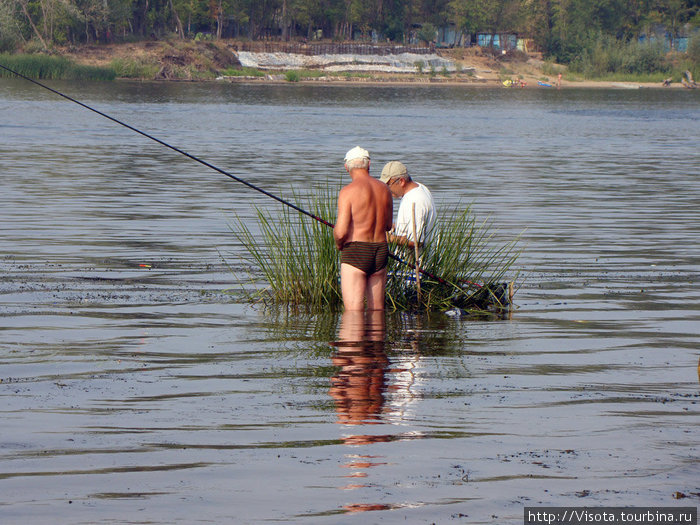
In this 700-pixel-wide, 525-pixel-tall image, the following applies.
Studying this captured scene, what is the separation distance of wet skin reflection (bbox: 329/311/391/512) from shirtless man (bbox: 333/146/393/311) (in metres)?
0.40

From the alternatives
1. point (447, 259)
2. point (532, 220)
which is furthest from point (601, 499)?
point (532, 220)

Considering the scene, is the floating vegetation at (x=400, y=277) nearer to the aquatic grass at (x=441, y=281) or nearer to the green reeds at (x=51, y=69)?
the aquatic grass at (x=441, y=281)

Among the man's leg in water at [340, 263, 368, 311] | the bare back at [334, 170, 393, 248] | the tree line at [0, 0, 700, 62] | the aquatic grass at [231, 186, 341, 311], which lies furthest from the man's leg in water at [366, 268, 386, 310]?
the tree line at [0, 0, 700, 62]

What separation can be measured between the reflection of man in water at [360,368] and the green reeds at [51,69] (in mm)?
67528

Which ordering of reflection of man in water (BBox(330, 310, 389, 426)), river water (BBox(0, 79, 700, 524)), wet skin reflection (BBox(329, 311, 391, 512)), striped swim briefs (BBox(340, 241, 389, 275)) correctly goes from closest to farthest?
river water (BBox(0, 79, 700, 524)), wet skin reflection (BBox(329, 311, 391, 512)), reflection of man in water (BBox(330, 310, 389, 426)), striped swim briefs (BBox(340, 241, 389, 275))

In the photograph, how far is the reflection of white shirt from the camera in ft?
33.0

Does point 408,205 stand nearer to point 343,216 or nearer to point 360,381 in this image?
point 343,216

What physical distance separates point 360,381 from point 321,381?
Result: 0.26 meters

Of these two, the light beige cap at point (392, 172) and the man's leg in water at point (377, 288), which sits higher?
the light beige cap at point (392, 172)

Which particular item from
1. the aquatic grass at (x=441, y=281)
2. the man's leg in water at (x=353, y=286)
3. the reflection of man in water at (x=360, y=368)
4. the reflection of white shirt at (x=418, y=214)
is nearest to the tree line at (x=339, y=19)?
the aquatic grass at (x=441, y=281)

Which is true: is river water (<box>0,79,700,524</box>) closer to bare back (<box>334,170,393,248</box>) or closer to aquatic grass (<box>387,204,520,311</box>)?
aquatic grass (<box>387,204,520,311</box>)

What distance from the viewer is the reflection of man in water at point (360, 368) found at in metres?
6.96

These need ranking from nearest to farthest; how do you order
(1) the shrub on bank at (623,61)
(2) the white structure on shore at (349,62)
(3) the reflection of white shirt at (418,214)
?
(3) the reflection of white shirt at (418,214) → (2) the white structure on shore at (349,62) → (1) the shrub on bank at (623,61)

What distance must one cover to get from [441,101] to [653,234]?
189 feet
